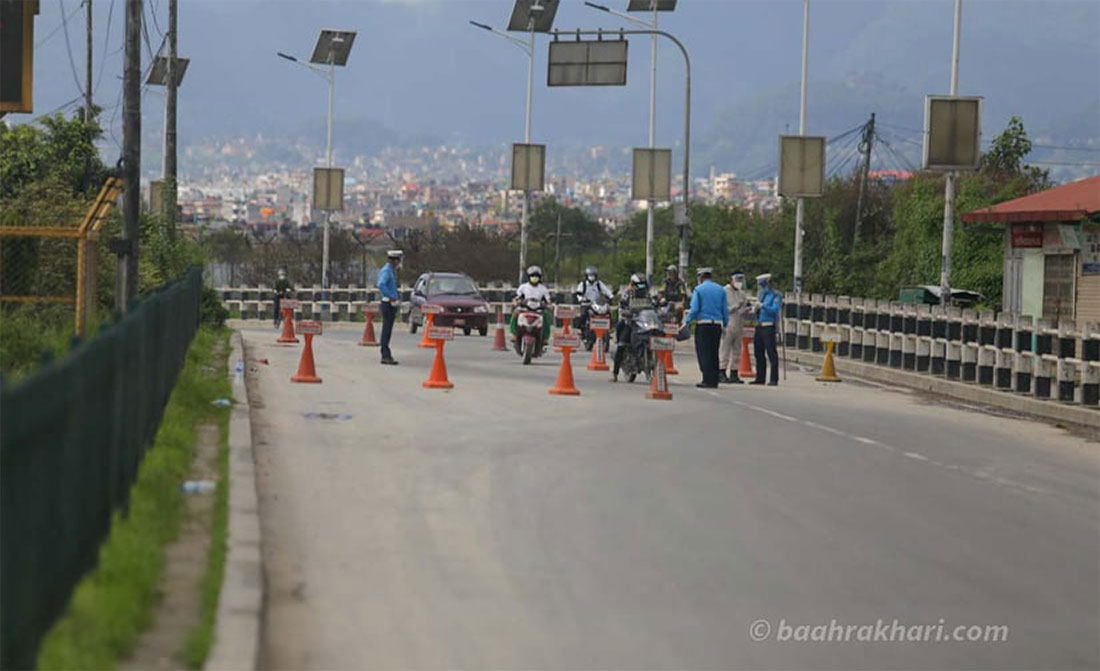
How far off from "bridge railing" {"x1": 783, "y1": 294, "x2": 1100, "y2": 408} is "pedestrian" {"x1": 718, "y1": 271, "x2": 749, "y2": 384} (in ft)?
6.29

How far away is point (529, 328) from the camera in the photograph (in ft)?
114

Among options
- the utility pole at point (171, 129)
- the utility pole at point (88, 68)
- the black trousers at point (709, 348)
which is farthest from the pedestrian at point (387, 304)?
the utility pole at point (88, 68)

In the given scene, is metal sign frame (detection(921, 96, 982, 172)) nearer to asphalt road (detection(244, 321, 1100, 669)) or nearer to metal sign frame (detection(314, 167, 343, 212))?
asphalt road (detection(244, 321, 1100, 669))

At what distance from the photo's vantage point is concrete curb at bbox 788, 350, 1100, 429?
2594cm

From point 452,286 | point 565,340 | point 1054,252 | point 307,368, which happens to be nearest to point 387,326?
point 307,368

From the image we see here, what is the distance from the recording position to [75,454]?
8.75 m

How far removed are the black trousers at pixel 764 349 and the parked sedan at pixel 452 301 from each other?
18800mm

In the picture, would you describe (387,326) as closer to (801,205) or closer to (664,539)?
(801,205)

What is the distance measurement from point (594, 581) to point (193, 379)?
→ 10849 mm

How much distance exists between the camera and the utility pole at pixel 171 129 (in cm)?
4475

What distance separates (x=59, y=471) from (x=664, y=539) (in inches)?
226

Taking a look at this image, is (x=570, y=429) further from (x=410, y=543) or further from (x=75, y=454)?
(x=75, y=454)

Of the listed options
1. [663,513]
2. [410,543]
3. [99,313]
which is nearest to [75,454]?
[410,543]

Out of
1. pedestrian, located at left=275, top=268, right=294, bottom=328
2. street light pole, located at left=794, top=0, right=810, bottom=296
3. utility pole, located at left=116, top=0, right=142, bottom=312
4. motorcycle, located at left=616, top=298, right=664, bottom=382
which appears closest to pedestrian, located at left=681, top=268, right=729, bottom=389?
motorcycle, located at left=616, top=298, right=664, bottom=382
